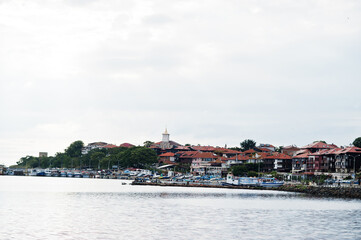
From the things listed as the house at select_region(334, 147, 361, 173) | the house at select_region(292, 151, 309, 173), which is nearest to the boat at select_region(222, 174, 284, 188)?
the house at select_region(334, 147, 361, 173)

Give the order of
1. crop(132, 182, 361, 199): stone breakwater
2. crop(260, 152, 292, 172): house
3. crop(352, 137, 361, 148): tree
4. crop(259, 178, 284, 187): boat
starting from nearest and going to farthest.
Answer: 1. crop(132, 182, 361, 199): stone breakwater
2. crop(259, 178, 284, 187): boat
3. crop(352, 137, 361, 148): tree
4. crop(260, 152, 292, 172): house

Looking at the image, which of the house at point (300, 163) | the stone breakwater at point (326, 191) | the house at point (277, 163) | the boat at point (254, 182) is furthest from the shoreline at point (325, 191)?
the house at point (277, 163)

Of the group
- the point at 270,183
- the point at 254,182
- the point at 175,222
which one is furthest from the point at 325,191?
the point at 175,222

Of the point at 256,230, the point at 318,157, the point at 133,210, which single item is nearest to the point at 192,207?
the point at 133,210

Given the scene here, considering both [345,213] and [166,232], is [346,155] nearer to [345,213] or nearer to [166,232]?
[345,213]

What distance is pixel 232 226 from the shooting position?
5534 cm

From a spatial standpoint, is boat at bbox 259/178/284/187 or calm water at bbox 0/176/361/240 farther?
boat at bbox 259/178/284/187

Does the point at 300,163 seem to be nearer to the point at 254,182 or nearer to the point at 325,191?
the point at 254,182

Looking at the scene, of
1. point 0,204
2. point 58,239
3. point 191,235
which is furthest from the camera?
point 0,204

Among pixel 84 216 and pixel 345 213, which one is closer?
pixel 84 216

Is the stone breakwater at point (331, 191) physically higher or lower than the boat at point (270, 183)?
lower

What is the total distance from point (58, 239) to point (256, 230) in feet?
61.1

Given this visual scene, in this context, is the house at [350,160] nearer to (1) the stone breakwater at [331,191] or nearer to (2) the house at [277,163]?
(1) the stone breakwater at [331,191]

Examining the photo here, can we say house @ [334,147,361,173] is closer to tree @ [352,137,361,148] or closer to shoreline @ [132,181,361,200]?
shoreline @ [132,181,361,200]
